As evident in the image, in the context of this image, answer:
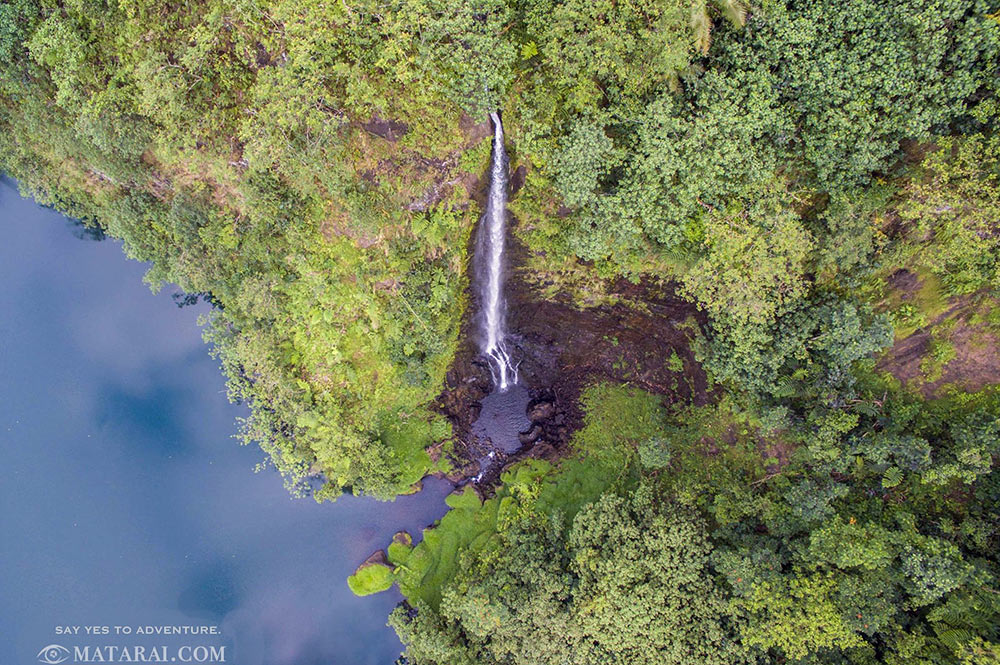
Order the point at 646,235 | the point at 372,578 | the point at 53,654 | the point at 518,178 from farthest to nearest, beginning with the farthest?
the point at 372,578 < the point at 53,654 < the point at 518,178 < the point at 646,235

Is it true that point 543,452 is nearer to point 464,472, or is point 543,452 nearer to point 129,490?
point 464,472

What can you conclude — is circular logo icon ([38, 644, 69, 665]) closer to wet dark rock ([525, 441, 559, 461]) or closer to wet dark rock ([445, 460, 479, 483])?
wet dark rock ([445, 460, 479, 483])

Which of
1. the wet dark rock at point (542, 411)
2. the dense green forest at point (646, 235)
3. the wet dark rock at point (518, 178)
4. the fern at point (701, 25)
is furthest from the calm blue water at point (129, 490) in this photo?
the fern at point (701, 25)

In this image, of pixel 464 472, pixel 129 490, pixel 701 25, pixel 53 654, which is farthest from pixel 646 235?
pixel 53 654

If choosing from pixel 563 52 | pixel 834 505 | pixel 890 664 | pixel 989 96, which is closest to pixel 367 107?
pixel 563 52

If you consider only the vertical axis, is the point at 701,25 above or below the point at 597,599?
above

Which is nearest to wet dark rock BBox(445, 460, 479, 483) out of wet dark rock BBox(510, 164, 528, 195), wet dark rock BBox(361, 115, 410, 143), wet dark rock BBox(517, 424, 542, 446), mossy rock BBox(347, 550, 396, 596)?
wet dark rock BBox(517, 424, 542, 446)
